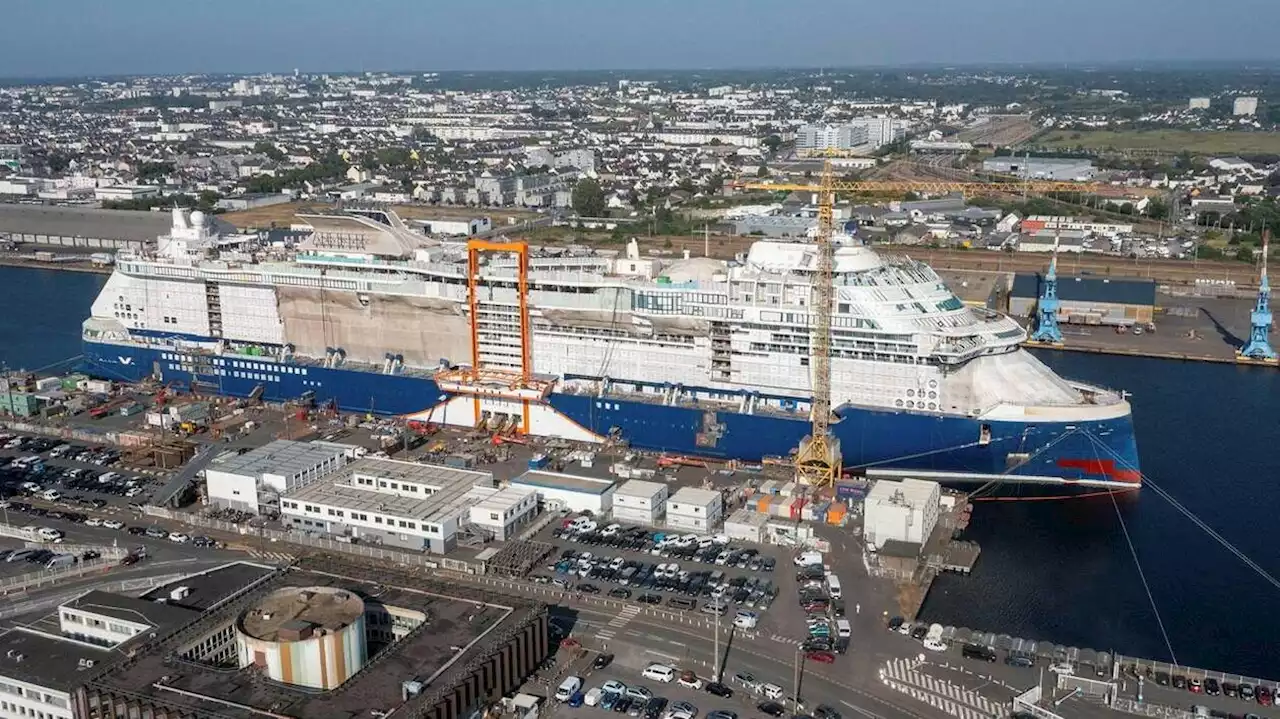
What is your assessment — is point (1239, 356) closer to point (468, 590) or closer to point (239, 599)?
point (468, 590)

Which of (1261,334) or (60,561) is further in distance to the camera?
(1261,334)

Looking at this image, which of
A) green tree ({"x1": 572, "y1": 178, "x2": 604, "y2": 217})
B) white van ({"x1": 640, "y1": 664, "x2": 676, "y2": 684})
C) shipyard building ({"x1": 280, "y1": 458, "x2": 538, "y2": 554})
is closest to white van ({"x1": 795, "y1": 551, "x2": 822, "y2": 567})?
white van ({"x1": 640, "y1": 664, "x2": 676, "y2": 684})

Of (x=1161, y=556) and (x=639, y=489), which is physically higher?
(x=639, y=489)

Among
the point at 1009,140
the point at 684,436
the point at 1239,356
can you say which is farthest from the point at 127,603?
the point at 1009,140

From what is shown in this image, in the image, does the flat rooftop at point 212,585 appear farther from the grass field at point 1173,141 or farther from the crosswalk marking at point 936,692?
the grass field at point 1173,141

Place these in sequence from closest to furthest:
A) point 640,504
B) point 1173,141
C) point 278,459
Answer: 1. point 640,504
2. point 278,459
3. point 1173,141

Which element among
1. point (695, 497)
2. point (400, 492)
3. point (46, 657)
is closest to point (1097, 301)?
point (695, 497)

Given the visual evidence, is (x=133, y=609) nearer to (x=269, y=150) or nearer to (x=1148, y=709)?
(x=1148, y=709)
